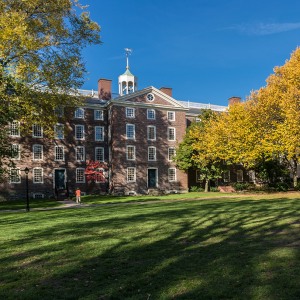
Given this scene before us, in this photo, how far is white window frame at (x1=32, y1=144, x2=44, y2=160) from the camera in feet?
125

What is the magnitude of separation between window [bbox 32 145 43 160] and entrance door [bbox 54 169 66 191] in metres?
2.55

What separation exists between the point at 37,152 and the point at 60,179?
156 inches

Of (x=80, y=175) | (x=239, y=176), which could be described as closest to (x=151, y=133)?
(x=80, y=175)

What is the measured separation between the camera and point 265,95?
108 feet

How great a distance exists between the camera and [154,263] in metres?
6.49

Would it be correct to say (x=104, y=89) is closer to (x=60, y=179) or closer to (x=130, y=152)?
(x=130, y=152)

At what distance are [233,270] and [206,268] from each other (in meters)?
0.47

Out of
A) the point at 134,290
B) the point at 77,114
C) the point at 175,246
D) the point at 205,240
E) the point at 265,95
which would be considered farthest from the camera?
the point at 77,114

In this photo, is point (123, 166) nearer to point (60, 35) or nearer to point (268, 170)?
point (268, 170)

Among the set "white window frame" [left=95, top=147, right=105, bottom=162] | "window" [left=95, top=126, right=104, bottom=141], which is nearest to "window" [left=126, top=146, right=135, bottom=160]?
"white window frame" [left=95, top=147, right=105, bottom=162]

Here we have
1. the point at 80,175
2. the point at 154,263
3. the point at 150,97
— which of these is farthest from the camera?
the point at 150,97

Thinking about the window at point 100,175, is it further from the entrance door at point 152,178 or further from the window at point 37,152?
the window at point 37,152

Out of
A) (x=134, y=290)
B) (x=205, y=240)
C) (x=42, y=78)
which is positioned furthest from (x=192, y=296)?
(x=42, y=78)

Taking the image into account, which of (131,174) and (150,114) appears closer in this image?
(131,174)
